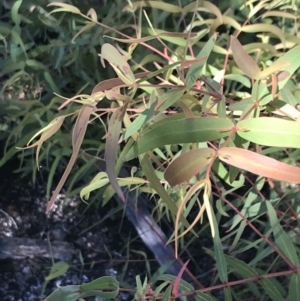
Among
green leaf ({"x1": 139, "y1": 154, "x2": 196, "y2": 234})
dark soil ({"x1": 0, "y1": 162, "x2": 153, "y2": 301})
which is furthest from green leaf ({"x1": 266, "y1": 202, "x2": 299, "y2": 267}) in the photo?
dark soil ({"x1": 0, "y1": 162, "x2": 153, "y2": 301})

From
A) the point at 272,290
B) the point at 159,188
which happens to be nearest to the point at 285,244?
the point at 272,290

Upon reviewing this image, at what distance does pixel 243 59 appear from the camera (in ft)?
1.15

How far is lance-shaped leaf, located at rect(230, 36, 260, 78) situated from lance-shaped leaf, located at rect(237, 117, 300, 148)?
5 centimetres

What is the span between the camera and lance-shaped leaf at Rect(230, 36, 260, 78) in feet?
1.14

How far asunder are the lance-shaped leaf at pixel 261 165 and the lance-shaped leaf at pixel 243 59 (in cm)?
8

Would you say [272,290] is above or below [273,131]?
below

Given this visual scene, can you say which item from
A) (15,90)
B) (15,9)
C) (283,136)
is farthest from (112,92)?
(15,90)

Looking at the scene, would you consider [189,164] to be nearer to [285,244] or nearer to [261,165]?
[261,165]

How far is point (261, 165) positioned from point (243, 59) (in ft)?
0.29

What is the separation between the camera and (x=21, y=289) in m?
0.85

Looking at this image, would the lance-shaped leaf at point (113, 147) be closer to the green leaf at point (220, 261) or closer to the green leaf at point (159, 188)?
the green leaf at point (159, 188)

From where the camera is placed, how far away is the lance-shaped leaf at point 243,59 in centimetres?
35

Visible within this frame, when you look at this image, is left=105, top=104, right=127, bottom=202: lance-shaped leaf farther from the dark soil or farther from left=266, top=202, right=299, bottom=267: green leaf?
the dark soil

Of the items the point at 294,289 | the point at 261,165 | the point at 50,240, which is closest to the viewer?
the point at 261,165
